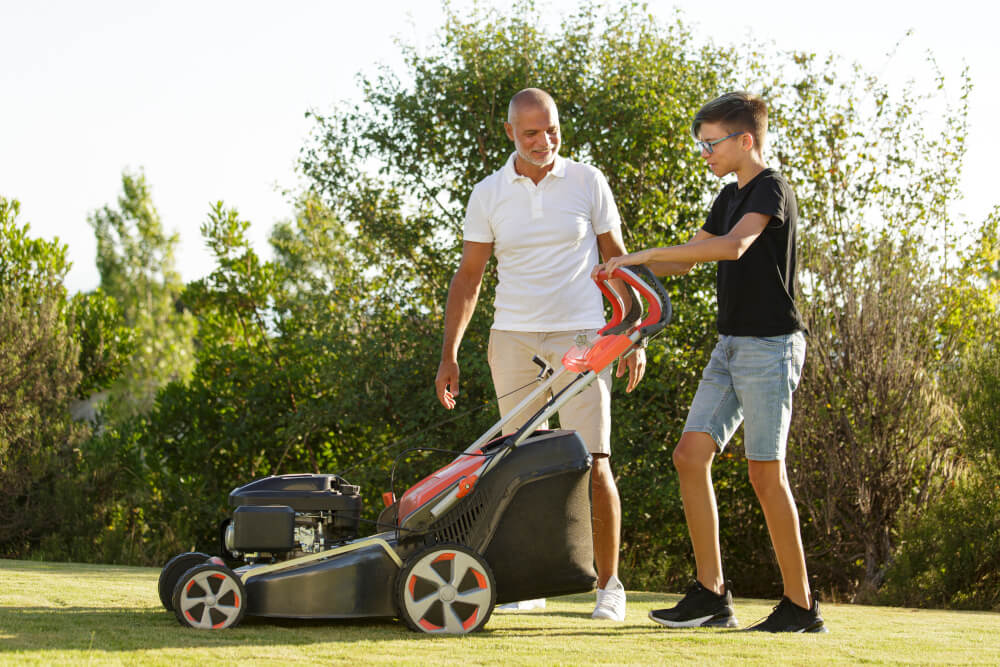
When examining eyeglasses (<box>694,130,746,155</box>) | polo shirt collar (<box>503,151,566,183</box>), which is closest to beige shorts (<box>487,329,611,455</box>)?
polo shirt collar (<box>503,151,566,183</box>)

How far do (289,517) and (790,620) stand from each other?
5.63ft

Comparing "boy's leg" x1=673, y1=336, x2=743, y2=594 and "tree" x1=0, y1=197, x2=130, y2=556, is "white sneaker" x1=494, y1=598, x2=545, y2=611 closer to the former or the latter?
"boy's leg" x1=673, y1=336, x2=743, y2=594

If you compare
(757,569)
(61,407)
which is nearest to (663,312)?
(757,569)

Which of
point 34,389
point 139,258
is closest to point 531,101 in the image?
point 34,389

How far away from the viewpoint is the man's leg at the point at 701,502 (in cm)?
387

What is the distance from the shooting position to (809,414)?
7.67 metres

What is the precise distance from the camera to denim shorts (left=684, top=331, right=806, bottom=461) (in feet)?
12.4

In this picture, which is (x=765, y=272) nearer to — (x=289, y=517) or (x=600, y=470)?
(x=600, y=470)

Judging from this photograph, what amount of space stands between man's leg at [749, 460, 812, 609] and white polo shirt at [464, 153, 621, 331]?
3.22 feet

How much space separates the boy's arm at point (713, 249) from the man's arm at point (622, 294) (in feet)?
1.01

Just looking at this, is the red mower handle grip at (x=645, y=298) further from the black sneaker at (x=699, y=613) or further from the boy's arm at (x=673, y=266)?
the black sneaker at (x=699, y=613)

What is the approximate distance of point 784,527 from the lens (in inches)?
148

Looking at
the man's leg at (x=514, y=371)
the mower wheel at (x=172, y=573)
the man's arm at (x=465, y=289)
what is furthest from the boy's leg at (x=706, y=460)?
the mower wheel at (x=172, y=573)

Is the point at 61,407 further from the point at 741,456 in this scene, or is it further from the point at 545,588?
the point at 545,588
